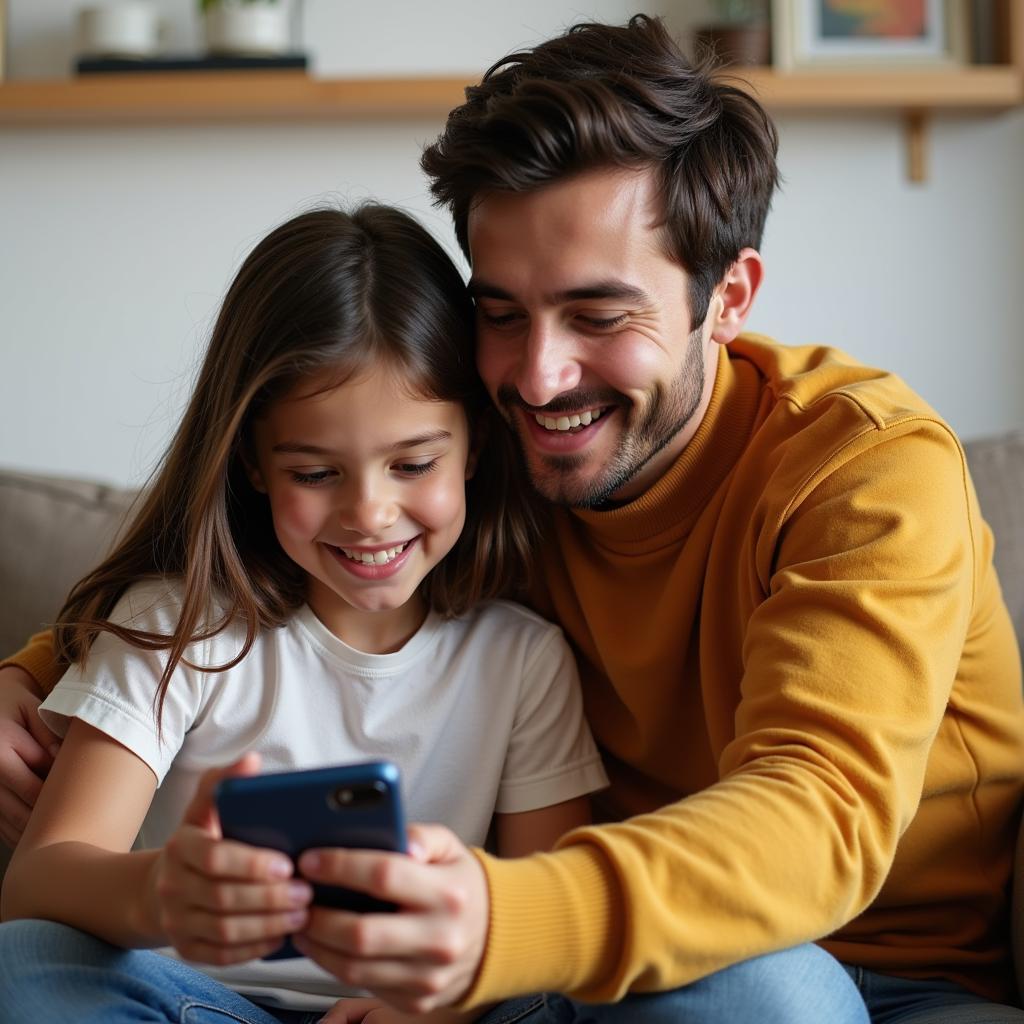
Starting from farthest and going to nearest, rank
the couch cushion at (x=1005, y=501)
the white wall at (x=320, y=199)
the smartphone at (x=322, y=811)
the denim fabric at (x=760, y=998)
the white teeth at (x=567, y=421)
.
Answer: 1. the white wall at (x=320, y=199)
2. the couch cushion at (x=1005, y=501)
3. the white teeth at (x=567, y=421)
4. the denim fabric at (x=760, y=998)
5. the smartphone at (x=322, y=811)

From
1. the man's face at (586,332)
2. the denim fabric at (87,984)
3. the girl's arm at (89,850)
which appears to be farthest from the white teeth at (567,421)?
the denim fabric at (87,984)

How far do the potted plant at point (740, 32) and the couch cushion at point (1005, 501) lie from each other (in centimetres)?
85

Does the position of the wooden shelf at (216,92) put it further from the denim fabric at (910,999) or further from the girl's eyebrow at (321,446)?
the denim fabric at (910,999)

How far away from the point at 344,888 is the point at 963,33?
1.99 m

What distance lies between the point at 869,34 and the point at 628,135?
1186 millimetres

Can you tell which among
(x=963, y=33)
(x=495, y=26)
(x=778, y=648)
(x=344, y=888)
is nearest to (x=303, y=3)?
(x=495, y=26)

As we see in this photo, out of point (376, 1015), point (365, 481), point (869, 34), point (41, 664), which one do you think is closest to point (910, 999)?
point (376, 1015)

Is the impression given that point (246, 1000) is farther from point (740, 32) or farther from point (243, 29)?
point (740, 32)

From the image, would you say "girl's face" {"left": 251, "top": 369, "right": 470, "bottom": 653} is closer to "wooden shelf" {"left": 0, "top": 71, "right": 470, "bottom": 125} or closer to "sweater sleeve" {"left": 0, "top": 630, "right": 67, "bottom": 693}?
"sweater sleeve" {"left": 0, "top": 630, "right": 67, "bottom": 693}

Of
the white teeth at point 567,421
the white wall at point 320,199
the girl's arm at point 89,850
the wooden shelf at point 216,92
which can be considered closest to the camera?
the girl's arm at point 89,850

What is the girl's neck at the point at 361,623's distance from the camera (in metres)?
1.42

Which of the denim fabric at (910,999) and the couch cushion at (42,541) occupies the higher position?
the couch cushion at (42,541)

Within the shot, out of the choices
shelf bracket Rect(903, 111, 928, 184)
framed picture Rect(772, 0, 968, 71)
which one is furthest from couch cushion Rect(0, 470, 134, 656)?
shelf bracket Rect(903, 111, 928, 184)

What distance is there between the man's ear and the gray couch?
43cm
